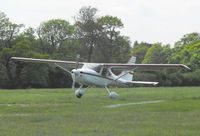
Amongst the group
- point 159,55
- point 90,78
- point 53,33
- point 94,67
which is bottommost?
point 90,78

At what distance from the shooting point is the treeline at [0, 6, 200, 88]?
287ft

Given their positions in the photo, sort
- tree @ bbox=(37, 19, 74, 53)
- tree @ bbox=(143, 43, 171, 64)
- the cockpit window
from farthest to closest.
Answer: tree @ bbox=(143, 43, 171, 64), tree @ bbox=(37, 19, 74, 53), the cockpit window

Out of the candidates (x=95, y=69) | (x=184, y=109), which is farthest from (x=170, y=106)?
(x=95, y=69)

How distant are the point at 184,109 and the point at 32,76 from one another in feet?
210

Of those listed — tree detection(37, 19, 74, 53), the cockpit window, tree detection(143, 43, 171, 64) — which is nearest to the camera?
the cockpit window

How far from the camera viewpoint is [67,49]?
114m

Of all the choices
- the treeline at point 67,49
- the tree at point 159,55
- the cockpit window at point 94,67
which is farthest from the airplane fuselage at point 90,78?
the tree at point 159,55

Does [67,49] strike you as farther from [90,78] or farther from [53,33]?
[90,78]

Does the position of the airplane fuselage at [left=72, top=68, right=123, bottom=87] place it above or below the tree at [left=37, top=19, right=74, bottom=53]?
below

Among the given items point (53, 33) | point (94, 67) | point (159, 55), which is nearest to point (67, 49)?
point (53, 33)

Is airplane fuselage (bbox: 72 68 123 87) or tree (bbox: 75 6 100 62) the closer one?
airplane fuselage (bbox: 72 68 123 87)

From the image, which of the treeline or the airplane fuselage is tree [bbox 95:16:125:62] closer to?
the treeline

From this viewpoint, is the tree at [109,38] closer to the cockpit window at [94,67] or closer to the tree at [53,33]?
the tree at [53,33]

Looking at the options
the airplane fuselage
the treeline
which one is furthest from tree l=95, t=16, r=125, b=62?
the airplane fuselage
